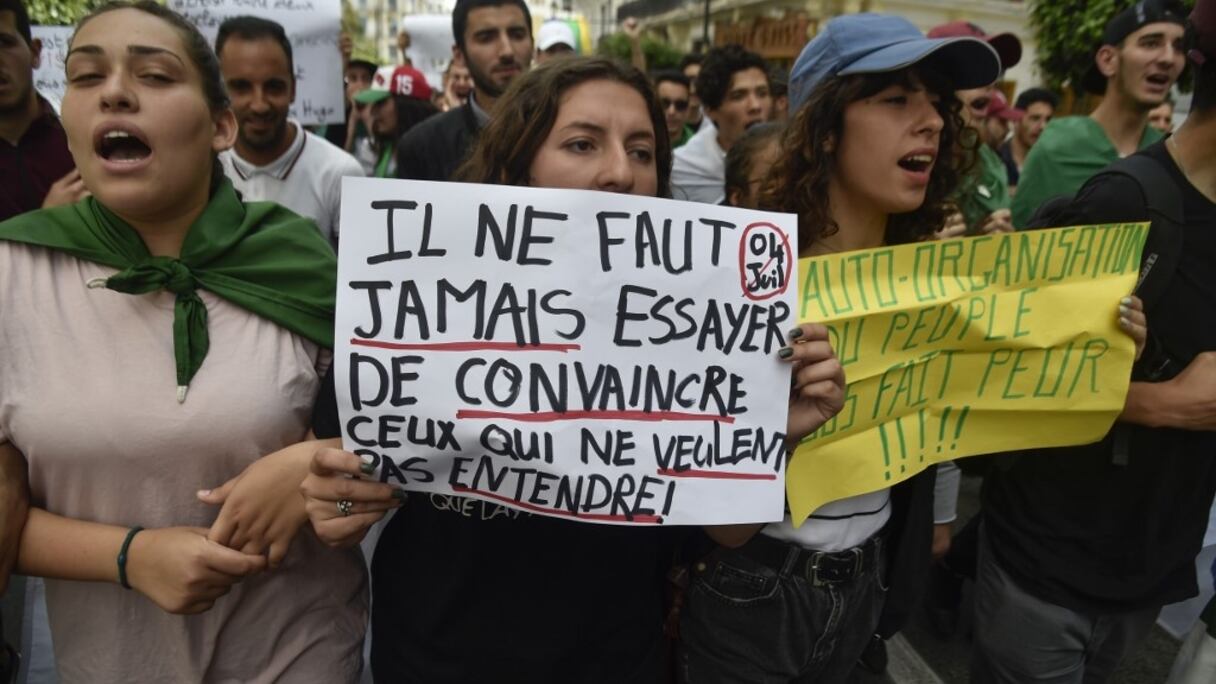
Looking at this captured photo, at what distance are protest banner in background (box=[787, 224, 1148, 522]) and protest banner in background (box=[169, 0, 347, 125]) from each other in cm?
375

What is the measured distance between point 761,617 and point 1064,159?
284cm

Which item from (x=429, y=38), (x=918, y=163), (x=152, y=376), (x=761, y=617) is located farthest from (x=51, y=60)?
(x=761, y=617)

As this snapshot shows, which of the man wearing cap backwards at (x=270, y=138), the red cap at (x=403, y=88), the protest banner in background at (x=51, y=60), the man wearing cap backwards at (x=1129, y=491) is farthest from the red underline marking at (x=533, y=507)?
the red cap at (x=403, y=88)

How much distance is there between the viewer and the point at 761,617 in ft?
5.47

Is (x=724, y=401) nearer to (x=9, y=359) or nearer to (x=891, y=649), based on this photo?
(x=9, y=359)

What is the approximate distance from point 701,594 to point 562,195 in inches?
37.1

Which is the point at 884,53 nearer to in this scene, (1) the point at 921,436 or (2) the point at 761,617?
(1) the point at 921,436

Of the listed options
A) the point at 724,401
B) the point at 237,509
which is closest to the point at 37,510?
the point at 237,509

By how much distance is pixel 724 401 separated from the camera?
1.37m

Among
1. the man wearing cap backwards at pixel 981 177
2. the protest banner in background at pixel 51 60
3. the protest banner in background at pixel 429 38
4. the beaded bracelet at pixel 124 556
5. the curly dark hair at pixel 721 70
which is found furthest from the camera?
the protest banner in background at pixel 429 38

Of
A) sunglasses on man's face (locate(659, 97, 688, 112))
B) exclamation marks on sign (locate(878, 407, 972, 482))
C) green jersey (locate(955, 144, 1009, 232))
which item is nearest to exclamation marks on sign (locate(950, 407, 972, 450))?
Result: exclamation marks on sign (locate(878, 407, 972, 482))

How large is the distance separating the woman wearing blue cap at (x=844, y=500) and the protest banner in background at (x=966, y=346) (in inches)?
4.8

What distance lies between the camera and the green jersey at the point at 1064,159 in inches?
135

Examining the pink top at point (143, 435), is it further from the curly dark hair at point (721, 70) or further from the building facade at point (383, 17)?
the building facade at point (383, 17)
